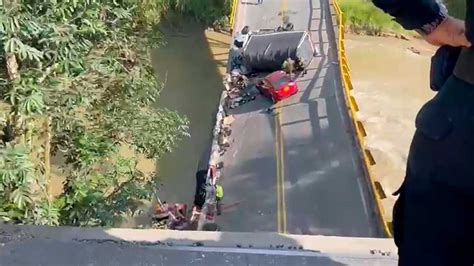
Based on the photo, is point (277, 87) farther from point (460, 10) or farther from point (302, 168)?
point (460, 10)

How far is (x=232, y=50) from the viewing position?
14.1m

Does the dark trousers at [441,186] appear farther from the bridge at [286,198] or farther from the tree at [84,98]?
the tree at [84,98]

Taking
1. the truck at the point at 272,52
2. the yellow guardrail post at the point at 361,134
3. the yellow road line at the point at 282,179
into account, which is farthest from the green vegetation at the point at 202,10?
the yellow road line at the point at 282,179

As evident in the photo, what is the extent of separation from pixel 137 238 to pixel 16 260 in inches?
19.1

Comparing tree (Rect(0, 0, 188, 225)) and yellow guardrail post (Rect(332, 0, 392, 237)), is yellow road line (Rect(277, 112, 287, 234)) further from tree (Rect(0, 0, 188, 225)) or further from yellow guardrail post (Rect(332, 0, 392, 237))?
tree (Rect(0, 0, 188, 225))

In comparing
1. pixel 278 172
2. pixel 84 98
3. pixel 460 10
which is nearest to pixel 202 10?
pixel 278 172

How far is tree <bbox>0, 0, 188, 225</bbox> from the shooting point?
476 cm

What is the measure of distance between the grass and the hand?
17.8 m

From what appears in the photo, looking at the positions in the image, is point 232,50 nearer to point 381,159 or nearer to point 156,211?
point 381,159

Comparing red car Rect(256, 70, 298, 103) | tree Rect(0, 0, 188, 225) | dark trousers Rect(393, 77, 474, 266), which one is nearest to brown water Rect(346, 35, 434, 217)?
red car Rect(256, 70, 298, 103)

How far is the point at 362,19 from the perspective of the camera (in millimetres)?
19328

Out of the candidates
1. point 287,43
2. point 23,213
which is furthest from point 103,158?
point 287,43

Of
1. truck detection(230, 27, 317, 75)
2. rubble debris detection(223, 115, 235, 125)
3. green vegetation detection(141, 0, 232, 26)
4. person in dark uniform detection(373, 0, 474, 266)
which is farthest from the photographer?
green vegetation detection(141, 0, 232, 26)

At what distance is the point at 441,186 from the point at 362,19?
18.1 meters
